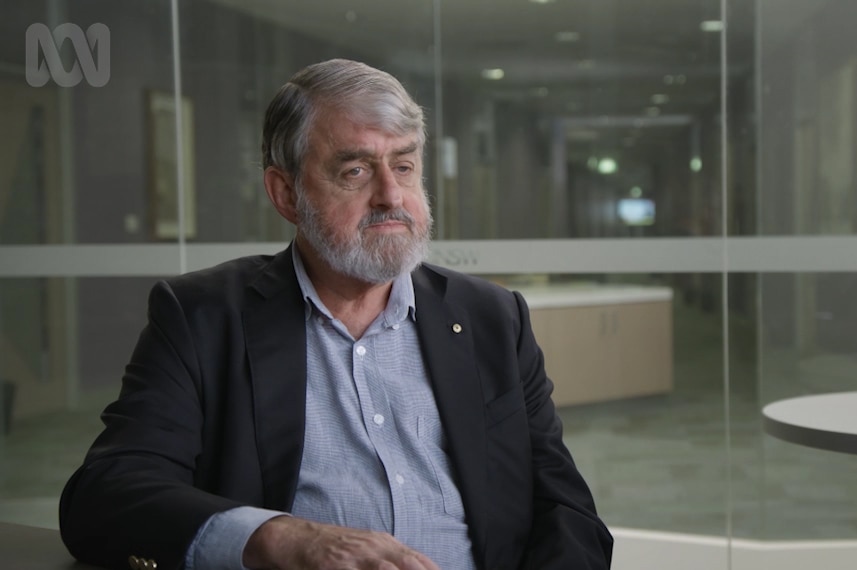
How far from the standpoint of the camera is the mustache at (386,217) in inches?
72.3

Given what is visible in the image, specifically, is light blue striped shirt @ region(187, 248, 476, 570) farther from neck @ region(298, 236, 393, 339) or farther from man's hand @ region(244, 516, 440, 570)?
man's hand @ region(244, 516, 440, 570)

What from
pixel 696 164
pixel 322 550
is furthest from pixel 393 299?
pixel 696 164

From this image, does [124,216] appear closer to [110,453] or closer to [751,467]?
[751,467]

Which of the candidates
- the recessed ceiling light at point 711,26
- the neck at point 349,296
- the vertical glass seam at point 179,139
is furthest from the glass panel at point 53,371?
the neck at point 349,296

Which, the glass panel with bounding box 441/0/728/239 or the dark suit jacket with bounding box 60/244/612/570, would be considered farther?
the glass panel with bounding box 441/0/728/239

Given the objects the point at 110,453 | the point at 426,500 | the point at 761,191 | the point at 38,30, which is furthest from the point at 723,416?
the point at 38,30

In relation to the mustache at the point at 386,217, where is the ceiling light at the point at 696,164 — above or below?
above

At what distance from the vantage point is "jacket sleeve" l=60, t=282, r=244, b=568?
55.7 inches

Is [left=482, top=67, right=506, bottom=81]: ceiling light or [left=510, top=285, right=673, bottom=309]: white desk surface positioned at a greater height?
[left=482, top=67, right=506, bottom=81]: ceiling light

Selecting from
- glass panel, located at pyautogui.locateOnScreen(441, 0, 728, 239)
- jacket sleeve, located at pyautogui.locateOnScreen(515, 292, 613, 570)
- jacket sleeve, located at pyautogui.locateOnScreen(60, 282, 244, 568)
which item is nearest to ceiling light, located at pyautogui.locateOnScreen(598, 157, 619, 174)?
glass panel, located at pyautogui.locateOnScreen(441, 0, 728, 239)

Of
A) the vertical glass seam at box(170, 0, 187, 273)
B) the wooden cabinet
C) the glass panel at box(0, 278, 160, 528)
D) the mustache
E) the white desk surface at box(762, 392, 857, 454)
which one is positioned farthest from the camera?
the glass panel at box(0, 278, 160, 528)

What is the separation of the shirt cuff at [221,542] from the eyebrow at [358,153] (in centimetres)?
67

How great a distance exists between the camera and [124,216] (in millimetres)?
4625

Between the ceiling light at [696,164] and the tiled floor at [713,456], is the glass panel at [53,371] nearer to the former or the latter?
the tiled floor at [713,456]
